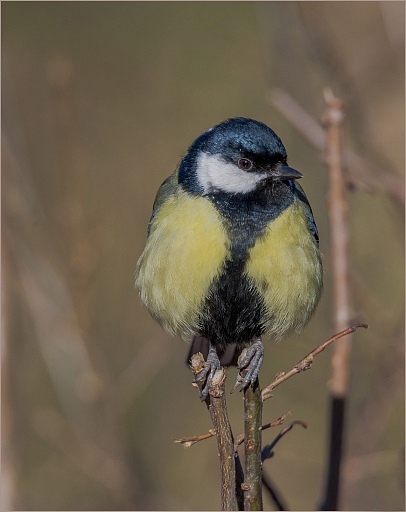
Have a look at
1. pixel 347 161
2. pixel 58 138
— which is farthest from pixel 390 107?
pixel 58 138

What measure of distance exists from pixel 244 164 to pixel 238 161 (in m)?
0.03

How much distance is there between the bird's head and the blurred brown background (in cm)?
36

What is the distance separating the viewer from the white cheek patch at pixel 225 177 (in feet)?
7.84

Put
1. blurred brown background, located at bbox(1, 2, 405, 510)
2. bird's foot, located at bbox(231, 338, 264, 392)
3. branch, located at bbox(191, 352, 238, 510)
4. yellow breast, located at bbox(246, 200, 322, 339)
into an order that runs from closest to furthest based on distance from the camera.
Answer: branch, located at bbox(191, 352, 238, 510) → bird's foot, located at bbox(231, 338, 264, 392) → yellow breast, located at bbox(246, 200, 322, 339) → blurred brown background, located at bbox(1, 2, 405, 510)

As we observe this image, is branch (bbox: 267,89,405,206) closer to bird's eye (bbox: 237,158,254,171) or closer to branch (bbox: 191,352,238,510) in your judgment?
bird's eye (bbox: 237,158,254,171)

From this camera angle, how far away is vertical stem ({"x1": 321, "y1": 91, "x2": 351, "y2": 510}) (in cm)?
210

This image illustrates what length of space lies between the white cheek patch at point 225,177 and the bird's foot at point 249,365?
1.73ft

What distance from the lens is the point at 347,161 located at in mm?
Result: 2502

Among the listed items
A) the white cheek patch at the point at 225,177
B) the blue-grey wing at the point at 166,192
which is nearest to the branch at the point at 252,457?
the white cheek patch at the point at 225,177

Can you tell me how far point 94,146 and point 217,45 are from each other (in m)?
1.25

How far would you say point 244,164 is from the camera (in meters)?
2.41

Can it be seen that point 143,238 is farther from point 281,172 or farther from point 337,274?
point 337,274

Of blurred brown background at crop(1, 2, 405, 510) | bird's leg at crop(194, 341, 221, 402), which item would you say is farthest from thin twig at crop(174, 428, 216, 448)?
blurred brown background at crop(1, 2, 405, 510)

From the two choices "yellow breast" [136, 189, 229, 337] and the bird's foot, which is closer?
the bird's foot
